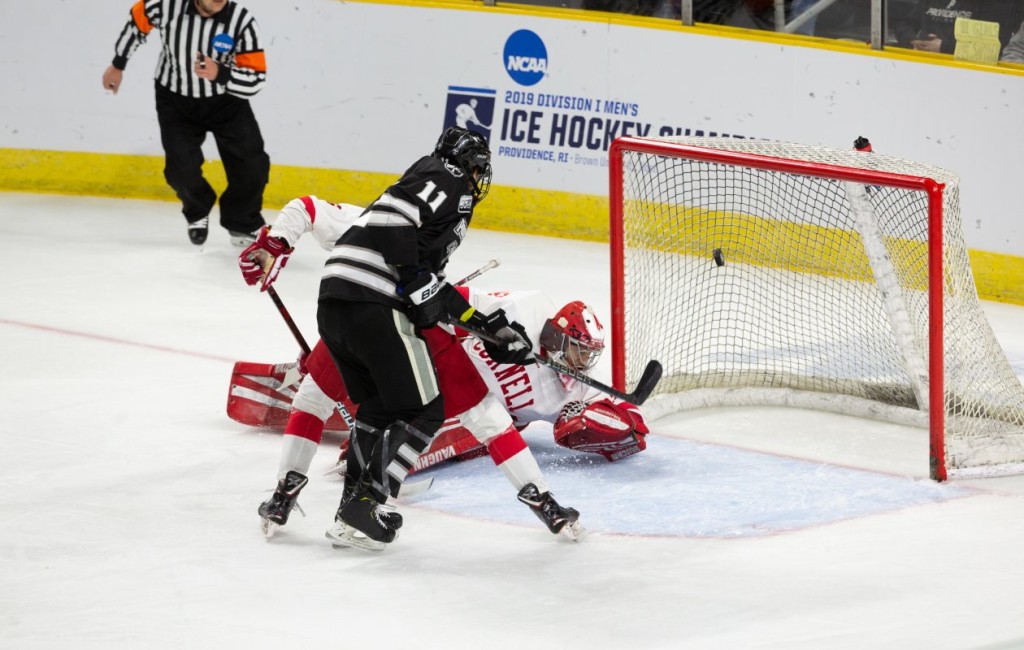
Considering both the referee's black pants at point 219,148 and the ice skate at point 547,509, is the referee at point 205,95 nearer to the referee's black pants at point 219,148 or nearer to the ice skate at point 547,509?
the referee's black pants at point 219,148

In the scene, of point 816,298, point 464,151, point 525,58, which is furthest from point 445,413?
point 525,58

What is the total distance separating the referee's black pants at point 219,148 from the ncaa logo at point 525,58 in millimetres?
1233

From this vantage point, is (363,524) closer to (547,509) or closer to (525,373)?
(547,509)

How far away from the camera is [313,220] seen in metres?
3.88

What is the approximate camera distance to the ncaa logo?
22.3ft

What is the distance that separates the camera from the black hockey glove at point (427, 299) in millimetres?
3137

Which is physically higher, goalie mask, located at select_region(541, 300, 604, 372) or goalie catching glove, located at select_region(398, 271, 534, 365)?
goalie catching glove, located at select_region(398, 271, 534, 365)

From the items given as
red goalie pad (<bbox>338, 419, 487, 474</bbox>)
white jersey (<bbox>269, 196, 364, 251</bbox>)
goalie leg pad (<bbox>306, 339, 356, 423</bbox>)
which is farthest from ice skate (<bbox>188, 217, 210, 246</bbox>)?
goalie leg pad (<bbox>306, 339, 356, 423</bbox>)

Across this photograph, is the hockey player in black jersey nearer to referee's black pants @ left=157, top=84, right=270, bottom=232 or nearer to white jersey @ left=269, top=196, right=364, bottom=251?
white jersey @ left=269, top=196, right=364, bottom=251

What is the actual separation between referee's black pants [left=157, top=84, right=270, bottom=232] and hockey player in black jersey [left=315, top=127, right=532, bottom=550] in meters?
3.47

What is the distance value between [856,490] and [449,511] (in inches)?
42.5

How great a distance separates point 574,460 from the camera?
4031mm

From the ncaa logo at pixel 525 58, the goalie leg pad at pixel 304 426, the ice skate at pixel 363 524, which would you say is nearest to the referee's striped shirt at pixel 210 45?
the ncaa logo at pixel 525 58

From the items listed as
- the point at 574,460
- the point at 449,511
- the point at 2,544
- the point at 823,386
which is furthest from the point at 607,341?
the point at 2,544
